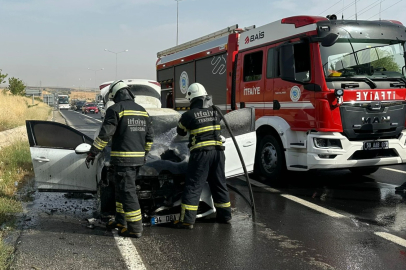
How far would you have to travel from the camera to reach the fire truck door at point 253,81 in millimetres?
7797

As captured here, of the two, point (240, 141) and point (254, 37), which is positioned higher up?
point (254, 37)

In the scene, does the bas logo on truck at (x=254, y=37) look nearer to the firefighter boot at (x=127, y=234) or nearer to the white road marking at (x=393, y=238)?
the white road marking at (x=393, y=238)

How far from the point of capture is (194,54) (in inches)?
409

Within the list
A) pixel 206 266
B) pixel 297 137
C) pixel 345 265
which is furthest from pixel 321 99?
pixel 206 266

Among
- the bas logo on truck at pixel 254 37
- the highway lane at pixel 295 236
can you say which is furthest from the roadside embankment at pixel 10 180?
the bas logo on truck at pixel 254 37

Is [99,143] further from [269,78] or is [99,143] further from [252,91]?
[252,91]

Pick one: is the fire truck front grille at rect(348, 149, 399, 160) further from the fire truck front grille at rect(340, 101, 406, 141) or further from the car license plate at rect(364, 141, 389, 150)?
the fire truck front grille at rect(340, 101, 406, 141)

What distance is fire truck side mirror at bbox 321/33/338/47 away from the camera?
641 cm

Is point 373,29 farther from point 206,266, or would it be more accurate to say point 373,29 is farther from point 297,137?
point 206,266

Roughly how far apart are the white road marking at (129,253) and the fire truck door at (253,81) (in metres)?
4.02

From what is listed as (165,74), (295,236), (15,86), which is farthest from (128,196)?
(15,86)

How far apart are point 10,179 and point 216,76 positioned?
4649 millimetres

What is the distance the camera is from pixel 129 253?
4238 mm

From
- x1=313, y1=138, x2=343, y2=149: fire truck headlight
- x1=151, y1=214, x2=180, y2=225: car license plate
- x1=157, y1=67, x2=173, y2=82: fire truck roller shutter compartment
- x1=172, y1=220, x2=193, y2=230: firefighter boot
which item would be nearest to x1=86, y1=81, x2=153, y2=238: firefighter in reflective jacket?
x1=151, y1=214, x2=180, y2=225: car license plate
